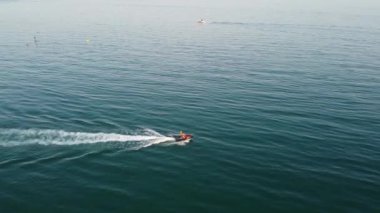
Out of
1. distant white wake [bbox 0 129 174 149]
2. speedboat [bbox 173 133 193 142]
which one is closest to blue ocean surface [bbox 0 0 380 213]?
distant white wake [bbox 0 129 174 149]

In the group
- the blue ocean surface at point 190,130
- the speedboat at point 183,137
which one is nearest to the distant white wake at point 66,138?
the blue ocean surface at point 190,130

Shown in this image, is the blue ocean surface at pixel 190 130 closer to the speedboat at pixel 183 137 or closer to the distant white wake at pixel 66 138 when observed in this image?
the distant white wake at pixel 66 138

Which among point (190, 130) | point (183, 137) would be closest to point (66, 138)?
point (183, 137)

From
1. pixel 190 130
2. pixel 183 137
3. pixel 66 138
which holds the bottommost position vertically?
pixel 66 138

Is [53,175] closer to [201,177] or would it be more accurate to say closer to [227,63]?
[201,177]

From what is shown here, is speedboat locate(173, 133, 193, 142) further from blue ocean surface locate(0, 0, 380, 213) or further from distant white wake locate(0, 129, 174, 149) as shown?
distant white wake locate(0, 129, 174, 149)

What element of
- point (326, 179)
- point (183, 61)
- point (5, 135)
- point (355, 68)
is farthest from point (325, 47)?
point (5, 135)

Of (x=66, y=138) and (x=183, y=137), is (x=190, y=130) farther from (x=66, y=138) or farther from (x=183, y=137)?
(x=66, y=138)
